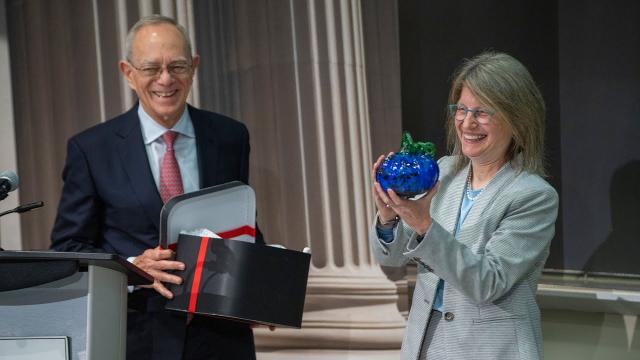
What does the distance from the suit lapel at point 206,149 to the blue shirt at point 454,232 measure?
57cm

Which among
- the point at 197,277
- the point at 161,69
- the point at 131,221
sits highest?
the point at 161,69

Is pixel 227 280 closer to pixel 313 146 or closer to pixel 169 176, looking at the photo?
pixel 169 176

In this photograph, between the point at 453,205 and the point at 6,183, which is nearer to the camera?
the point at 6,183

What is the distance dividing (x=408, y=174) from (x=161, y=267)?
2.29 feet

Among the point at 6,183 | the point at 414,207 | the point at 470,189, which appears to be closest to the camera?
the point at 414,207

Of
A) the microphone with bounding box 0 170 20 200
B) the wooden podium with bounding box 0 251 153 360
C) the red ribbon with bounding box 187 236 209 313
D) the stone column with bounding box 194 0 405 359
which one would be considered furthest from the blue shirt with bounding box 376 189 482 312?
the stone column with bounding box 194 0 405 359

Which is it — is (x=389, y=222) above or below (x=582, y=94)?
below

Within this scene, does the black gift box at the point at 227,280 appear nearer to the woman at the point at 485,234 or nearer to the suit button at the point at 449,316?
the woman at the point at 485,234

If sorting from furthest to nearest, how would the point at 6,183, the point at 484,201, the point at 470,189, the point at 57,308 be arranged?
the point at 470,189 < the point at 484,201 < the point at 6,183 < the point at 57,308

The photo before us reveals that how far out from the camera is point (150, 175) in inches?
93.7

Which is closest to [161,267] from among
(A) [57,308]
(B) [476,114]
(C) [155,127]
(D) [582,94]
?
(A) [57,308]

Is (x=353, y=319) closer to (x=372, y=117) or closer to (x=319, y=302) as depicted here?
(x=319, y=302)

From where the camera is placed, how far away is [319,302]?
347 cm

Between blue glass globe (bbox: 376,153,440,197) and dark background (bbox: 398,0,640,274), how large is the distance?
141 centimetres
